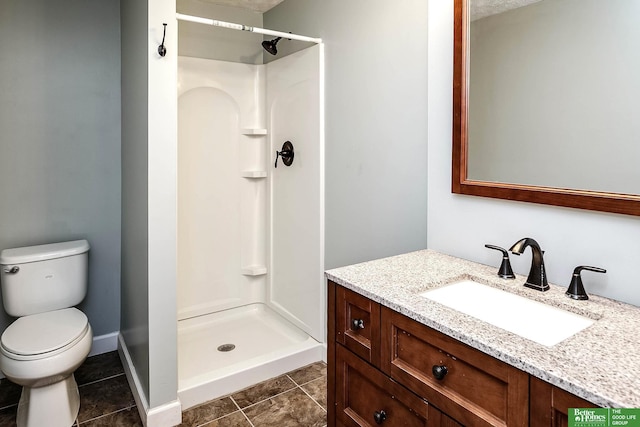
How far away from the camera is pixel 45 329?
2070 mm

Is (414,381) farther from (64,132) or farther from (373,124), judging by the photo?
(64,132)

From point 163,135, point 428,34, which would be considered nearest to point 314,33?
point 428,34

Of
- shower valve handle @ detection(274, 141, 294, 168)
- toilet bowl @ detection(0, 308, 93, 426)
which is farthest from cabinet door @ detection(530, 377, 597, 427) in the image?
shower valve handle @ detection(274, 141, 294, 168)

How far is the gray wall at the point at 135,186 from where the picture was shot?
195 cm

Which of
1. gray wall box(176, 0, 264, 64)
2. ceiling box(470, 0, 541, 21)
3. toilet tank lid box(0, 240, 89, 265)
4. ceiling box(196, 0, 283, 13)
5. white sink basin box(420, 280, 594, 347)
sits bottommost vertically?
white sink basin box(420, 280, 594, 347)

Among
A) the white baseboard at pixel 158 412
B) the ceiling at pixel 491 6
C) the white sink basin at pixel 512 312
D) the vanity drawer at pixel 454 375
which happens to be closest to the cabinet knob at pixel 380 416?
the vanity drawer at pixel 454 375

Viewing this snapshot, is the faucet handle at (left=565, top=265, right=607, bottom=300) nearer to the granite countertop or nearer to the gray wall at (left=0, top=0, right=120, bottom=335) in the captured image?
the granite countertop

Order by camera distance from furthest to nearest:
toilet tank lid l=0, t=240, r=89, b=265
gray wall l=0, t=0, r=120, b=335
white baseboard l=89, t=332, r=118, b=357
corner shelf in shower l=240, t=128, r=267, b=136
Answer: corner shelf in shower l=240, t=128, r=267, b=136
white baseboard l=89, t=332, r=118, b=357
gray wall l=0, t=0, r=120, b=335
toilet tank lid l=0, t=240, r=89, b=265

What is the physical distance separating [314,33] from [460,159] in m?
1.38

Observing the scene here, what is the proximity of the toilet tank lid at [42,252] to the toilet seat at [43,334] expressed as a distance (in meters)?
0.31

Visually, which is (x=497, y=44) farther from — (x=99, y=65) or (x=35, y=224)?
(x=35, y=224)

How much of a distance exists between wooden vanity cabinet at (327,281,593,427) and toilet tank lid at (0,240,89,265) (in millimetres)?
1730

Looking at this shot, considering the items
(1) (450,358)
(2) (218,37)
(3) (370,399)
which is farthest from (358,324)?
(2) (218,37)

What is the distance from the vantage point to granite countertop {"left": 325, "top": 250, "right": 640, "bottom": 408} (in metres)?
0.80
